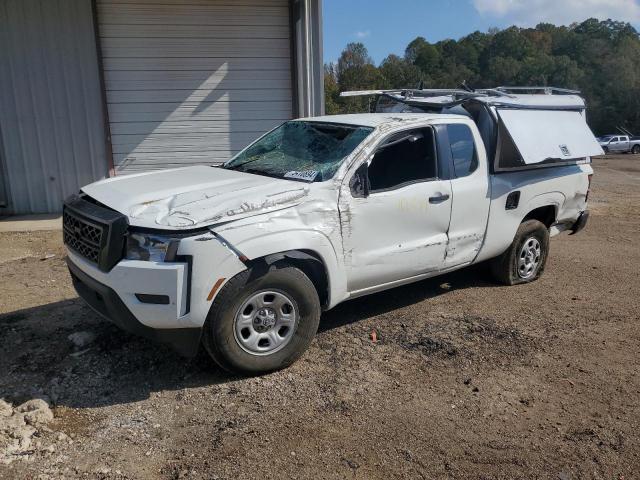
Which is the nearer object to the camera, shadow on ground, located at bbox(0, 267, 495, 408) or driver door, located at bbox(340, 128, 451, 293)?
shadow on ground, located at bbox(0, 267, 495, 408)

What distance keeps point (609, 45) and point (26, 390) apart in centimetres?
8369

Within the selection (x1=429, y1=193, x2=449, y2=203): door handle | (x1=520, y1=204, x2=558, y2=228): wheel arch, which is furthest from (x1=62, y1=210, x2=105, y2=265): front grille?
(x1=520, y1=204, x2=558, y2=228): wheel arch

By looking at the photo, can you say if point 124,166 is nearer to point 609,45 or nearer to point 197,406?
point 197,406

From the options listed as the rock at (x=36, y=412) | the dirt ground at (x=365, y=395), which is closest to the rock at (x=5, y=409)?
the rock at (x=36, y=412)

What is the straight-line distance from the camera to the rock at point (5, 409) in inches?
133

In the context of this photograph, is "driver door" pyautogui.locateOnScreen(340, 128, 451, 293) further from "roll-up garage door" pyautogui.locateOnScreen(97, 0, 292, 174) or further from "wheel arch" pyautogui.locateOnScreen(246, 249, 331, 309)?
"roll-up garage door" pyautogui.locateOnScreen(97, 0, 292, 174)

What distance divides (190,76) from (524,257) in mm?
6512

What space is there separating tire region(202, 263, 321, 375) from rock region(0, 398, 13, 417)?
1.22 m

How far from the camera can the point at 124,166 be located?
9.78 meters

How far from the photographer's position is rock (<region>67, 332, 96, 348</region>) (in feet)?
14.4

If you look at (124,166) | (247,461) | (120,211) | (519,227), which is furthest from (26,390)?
(124,166)

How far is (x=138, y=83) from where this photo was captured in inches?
378

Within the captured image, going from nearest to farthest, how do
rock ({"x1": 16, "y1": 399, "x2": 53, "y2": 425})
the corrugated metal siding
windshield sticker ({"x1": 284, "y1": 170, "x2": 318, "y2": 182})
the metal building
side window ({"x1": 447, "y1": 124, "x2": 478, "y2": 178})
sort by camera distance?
rock ({"x1": 16, "y1": 399, "x2": 53, "y2": 425}), windshield sticker ({"x1": 284, "y1": 170, "x2": 318, "y2": 182}), side window ({"x1": 447, "y1": 124, "x2": 478, "y2": 178}), the corrugated metal siding, the metal building

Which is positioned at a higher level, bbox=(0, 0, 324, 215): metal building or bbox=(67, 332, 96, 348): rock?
bbox=(0, 0, 324, 215): metal building
